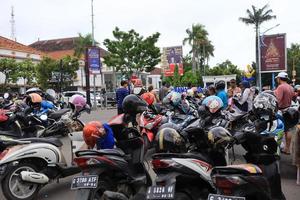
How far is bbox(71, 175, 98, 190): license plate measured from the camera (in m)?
4.40

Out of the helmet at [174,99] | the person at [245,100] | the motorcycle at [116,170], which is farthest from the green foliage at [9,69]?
the motorcycle at [116,170]

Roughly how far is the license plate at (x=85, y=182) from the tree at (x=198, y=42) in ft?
199

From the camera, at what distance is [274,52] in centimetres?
2652

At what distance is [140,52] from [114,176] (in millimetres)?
37376

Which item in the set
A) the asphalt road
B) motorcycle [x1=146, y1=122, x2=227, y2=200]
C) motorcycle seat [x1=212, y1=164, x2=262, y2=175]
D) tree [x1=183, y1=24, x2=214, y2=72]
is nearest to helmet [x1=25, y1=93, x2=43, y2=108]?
the asphalt road

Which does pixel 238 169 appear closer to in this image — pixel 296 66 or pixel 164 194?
pixel 164 194

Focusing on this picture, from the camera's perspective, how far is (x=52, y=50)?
8119cm

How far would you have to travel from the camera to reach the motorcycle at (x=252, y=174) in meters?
3.91

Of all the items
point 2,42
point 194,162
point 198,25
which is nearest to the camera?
point 194,162

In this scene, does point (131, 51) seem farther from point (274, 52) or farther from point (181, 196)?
point (181, 196)

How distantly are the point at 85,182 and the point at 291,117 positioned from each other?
466 centimetres

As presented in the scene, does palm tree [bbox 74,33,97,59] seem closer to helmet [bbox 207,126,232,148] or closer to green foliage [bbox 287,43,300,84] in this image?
green foliage [bbox 287,43,300,84]

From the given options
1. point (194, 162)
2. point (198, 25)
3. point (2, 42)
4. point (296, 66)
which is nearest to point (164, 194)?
point (194, 162)

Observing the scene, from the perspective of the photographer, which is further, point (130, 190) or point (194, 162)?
point (130, 190)
